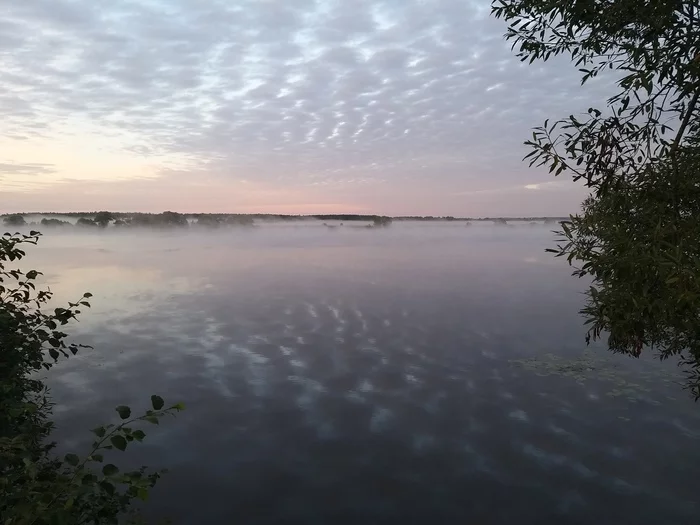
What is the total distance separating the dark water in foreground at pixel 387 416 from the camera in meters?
10.6

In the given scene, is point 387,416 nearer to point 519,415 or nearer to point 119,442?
point 519,415

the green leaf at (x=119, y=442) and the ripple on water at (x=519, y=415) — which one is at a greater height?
the green leaf at (x=119, y=442)

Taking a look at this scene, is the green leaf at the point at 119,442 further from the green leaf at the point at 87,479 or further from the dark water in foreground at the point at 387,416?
the dark water in foreground at the point at 387,416

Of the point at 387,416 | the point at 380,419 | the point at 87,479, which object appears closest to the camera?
the point at 87,479

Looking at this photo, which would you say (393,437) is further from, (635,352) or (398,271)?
(398,271)

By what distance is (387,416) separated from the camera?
1468 cm

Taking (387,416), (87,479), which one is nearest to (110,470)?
(87,479)

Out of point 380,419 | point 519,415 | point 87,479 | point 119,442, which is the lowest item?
point 380,419

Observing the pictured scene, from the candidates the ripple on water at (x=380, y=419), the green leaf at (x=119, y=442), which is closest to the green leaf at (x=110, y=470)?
the green leaf at (x=119, y=442)

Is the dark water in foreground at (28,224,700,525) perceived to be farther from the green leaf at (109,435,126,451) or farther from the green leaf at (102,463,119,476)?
the green leaf at (109,435,126,451)

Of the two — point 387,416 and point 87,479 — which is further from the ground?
point 87,479

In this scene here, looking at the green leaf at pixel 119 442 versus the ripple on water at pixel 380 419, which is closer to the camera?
the green leaf at pixel 119 442

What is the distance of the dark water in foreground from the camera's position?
10578 mm

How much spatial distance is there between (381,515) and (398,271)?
42662 millimetres
